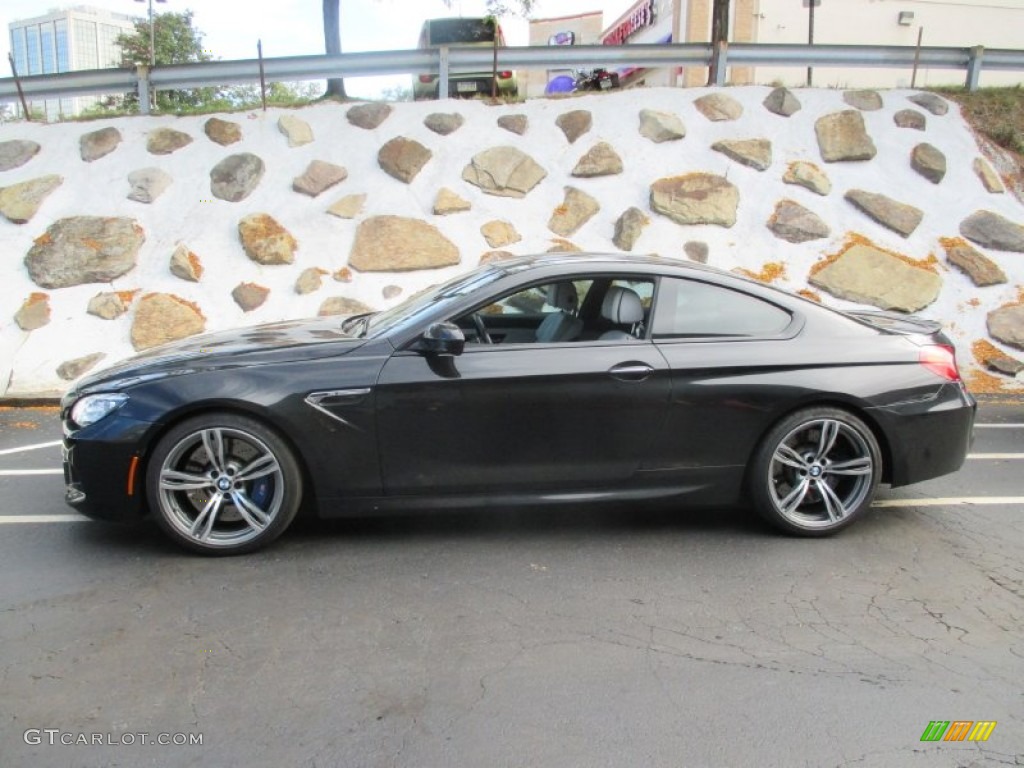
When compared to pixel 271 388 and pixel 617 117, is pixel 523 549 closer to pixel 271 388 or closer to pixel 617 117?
pixel 271 388

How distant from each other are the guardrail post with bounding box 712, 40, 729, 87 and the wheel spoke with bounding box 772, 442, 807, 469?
26.2ft

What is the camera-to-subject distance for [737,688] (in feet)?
9.85

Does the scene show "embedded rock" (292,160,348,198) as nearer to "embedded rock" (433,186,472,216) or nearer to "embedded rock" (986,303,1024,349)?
"embedded rock" (433,186,472,216)

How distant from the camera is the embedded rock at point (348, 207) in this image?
31.9 ft

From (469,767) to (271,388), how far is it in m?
2.07

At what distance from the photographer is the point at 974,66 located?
1107cm

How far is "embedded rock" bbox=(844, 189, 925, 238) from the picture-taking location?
9.59m

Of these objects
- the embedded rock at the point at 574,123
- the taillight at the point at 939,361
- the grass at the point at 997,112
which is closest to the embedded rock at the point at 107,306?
the embedded rock at the point at 574,123

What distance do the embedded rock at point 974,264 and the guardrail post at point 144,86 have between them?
9.74 metres

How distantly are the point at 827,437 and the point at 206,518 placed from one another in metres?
3.08

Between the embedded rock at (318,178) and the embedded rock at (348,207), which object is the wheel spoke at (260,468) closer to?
the embedded rock at (348,207)

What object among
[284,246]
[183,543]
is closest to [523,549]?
[183,543]

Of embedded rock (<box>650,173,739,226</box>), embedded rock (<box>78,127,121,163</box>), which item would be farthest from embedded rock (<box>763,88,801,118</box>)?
embedded rock (<box>78,127,121,163</box>)

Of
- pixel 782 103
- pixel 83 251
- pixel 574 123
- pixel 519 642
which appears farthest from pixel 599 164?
pixel 519 642
